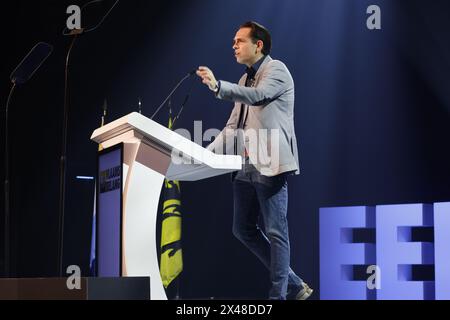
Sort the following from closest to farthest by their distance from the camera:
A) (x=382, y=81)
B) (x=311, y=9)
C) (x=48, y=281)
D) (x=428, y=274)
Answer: (x=48, y=281)
(x=428, y=274)
(x=382, y=81)
(x=311, y=9)

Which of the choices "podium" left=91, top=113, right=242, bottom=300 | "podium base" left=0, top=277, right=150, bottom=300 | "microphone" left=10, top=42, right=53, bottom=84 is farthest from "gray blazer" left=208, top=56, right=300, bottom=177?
"podium base" left=0, top=277, right=150, bottom=300

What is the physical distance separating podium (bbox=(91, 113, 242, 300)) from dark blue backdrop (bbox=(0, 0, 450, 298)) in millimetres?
2554

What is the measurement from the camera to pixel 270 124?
3.98m

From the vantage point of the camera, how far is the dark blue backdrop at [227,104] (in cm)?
558

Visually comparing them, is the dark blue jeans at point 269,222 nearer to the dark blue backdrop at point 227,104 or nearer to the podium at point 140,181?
the podium at point 140,181

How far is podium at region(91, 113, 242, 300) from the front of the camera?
323 cm

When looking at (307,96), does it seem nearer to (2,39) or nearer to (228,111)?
(228,111)

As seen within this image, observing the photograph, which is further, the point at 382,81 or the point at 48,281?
the point at 382,81

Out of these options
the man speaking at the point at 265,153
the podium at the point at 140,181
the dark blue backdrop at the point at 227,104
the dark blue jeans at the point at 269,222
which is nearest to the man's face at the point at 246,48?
the man speaking at the point at 265,153

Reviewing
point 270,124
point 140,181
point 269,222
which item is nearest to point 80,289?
point 140,181

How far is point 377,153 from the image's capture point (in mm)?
5695

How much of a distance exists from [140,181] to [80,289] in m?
0.91

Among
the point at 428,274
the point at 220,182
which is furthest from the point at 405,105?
the point at 220,182

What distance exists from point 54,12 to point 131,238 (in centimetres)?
376
